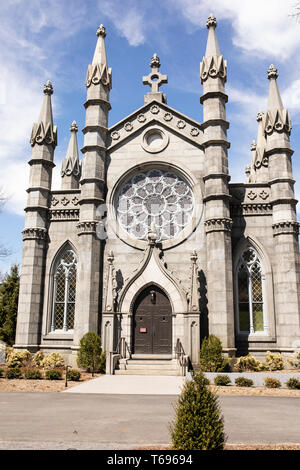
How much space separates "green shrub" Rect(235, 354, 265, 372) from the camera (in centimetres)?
1772

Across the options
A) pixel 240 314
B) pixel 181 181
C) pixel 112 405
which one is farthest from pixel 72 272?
pixel 112 405

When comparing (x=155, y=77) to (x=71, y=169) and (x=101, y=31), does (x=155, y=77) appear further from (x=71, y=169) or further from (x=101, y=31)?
(x=71, y=169)

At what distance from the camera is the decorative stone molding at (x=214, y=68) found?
73.6ft

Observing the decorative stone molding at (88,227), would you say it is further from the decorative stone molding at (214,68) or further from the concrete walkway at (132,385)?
the decorative stone molding at (214,68)

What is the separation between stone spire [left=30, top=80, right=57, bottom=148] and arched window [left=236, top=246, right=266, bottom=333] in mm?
12905

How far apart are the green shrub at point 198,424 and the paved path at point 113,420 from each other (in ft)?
4.81

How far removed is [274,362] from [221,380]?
4618mm

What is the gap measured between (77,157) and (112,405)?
85.2 ft

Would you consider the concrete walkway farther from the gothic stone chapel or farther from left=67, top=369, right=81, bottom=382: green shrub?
the gothic stone chapel

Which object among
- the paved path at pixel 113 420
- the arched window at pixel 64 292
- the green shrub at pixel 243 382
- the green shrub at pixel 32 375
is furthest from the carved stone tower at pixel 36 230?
the green shrub at pixel 243 382

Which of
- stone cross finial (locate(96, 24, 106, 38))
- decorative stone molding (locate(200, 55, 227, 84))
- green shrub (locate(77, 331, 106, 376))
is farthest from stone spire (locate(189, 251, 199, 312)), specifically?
stone cross finial (locate(96, 24, 106, 38))
